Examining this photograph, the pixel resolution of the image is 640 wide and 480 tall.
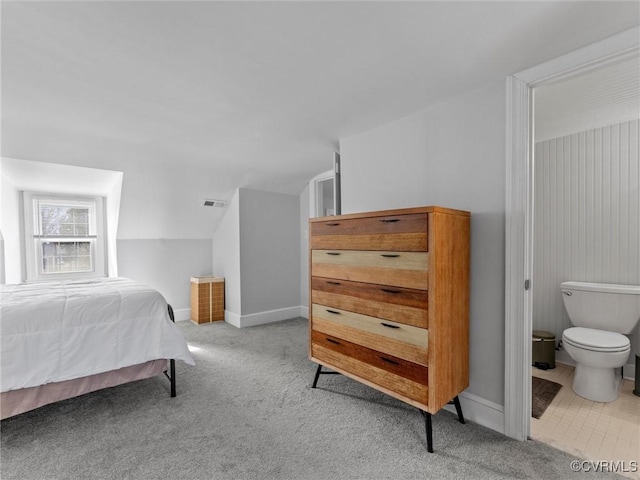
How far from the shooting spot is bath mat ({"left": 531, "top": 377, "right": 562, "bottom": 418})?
2.07 m

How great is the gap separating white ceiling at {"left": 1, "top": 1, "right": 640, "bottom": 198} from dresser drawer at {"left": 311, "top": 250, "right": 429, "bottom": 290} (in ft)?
3.33

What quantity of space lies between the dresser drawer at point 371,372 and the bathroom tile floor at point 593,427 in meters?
0.75

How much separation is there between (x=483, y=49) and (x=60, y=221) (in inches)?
184

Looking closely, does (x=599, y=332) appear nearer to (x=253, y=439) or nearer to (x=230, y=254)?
(x=253, y=439)

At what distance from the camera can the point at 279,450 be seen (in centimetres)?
166

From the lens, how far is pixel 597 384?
217 centimetres

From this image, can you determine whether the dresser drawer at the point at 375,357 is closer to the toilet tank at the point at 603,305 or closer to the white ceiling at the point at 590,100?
the white ceiling at the point at 590,100

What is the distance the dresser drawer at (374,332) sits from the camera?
1685 mm

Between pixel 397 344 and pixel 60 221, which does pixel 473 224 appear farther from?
Result: pixel 60 221

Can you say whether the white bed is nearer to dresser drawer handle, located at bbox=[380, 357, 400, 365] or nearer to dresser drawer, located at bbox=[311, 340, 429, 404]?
dresser drawer, located at bbox=[311, 340, 429, 404]

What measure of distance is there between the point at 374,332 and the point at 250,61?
1.66m

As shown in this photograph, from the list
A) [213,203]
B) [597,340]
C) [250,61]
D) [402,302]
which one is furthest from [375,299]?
[213,203]

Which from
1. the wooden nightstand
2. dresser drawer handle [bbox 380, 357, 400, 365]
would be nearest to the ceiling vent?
the wooden nightstand

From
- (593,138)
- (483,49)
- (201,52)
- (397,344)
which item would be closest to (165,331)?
(397,344)
